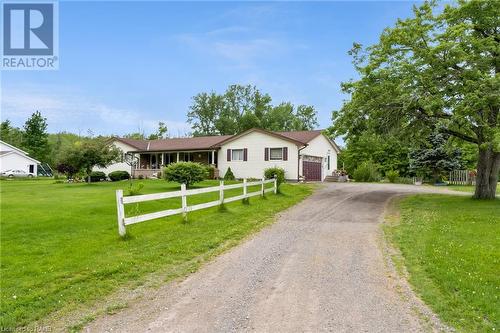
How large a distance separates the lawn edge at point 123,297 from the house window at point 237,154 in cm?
2540

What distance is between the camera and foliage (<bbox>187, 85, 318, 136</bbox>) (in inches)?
2335

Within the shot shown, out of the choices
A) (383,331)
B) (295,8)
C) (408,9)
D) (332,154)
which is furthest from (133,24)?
(332,154)

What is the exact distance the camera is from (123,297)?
5.64 m

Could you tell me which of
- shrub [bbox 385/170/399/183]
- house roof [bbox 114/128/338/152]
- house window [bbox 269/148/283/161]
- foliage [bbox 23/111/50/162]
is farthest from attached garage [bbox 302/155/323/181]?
foliage [bbox 23/111/50/162]

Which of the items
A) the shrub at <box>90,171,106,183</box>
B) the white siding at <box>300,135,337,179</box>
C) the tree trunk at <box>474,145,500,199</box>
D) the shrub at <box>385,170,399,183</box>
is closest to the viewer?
the tree trunk at <box>474,145,500,199</box>

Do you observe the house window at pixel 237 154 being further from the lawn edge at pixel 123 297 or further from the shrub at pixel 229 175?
the lawn edge at pixel 123 297

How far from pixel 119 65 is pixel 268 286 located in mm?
17866

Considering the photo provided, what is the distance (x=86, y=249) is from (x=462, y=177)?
108 feet

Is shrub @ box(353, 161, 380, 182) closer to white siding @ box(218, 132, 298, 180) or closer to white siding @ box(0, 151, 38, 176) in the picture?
white siding @ box(218, 132, 298, 180)

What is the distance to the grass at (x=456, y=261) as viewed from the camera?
5039mm

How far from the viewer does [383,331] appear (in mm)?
4445

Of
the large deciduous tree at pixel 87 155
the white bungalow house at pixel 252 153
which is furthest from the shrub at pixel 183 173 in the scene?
the white bungalow house at pixel 252 153

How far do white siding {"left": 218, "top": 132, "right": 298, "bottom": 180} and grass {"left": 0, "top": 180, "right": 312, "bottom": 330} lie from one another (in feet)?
55.7

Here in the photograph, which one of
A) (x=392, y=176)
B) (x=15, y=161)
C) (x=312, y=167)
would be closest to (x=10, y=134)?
(x=15, y=161)
